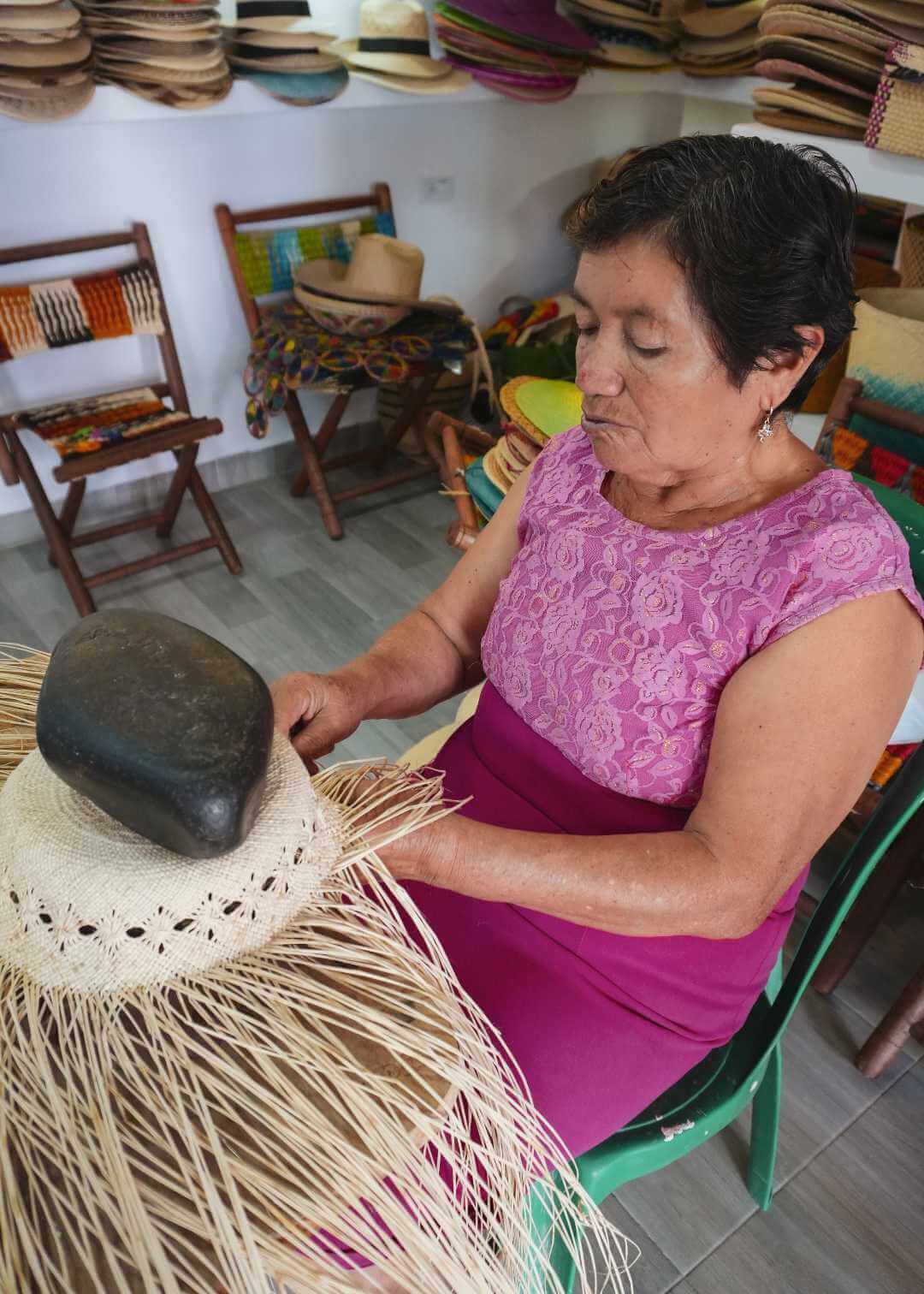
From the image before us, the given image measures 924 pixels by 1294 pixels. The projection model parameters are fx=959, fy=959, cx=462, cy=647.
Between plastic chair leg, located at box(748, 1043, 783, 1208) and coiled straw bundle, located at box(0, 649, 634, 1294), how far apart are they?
0.78 metres

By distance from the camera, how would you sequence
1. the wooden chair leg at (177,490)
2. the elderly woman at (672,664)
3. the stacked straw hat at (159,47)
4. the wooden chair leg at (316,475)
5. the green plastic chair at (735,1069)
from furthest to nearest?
the wooden chair leg at (316,475)
the wooden chair leg at (177,490)
the stacked straw hat at (159,47)
the green plastic chair at (735,1069)
the elderly woman at (672,664)

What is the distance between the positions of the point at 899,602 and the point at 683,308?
360mm

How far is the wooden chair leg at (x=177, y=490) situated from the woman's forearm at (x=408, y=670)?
6.13 ft

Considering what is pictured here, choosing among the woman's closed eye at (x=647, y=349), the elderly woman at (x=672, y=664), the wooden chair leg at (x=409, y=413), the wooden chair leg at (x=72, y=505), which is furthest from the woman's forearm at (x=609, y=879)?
the wooden chair leg at (x=409, y=413)

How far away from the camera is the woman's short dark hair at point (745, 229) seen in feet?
2.97

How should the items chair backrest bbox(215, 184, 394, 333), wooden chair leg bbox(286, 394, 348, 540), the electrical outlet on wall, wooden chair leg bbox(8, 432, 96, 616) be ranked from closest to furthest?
wooden chair leg bbox(8, 432, 96, 616) < chair backrest bbox(215, 184, 394, 333) < wooden chair leg bbox(286, 394, 348, 540) < the electrical outlet on wall

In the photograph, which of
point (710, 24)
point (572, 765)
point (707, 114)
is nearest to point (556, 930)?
point (572, 765)

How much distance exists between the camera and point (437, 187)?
3.78m

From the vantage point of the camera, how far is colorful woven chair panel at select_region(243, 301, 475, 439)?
306 cm

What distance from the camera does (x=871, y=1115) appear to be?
5.50 ft

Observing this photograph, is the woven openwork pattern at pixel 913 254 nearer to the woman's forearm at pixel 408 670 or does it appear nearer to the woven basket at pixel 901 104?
the woven basket at pixel 901 104

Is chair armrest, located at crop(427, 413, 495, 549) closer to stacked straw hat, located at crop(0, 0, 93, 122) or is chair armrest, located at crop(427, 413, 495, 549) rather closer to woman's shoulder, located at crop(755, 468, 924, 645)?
woman's shoulder, located at crop(755, 468, 924, 645)

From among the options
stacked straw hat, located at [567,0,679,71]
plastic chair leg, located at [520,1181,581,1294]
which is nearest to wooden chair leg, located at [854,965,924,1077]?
plastic chair leg, located at [520,1181,581,1294]

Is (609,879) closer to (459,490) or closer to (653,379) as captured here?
(653,379)
